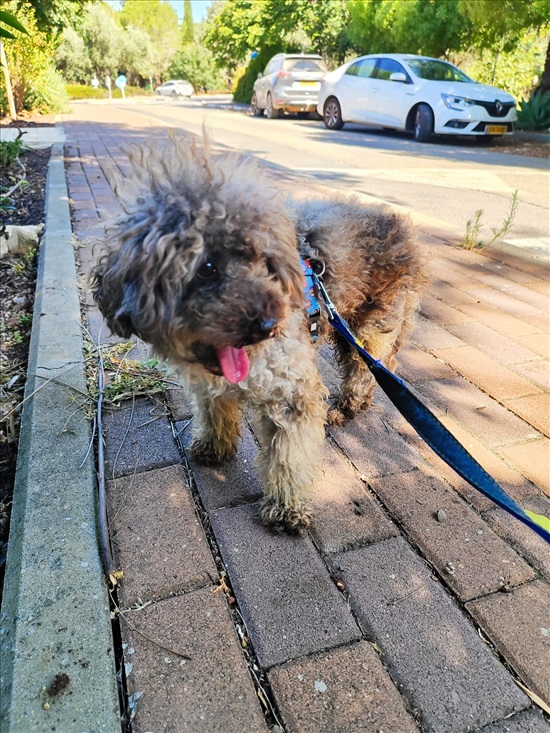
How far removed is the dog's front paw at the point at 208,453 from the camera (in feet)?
9.14

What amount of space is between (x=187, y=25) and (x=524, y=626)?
10792cm

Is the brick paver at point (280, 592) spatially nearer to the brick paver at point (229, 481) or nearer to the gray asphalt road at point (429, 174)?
the brick paver at point (229, 481)

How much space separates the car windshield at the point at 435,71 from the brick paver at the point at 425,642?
14.7 meters

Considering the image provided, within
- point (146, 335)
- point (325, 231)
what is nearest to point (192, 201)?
point (146, 335)

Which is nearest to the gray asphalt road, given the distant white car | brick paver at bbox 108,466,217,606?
brick paver at bbox 108,466,217,606

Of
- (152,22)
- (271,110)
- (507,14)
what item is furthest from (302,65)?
(152,22)

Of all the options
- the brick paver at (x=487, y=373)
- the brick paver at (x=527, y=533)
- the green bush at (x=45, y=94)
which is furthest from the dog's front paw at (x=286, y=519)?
the green bush at (x=45, y=94)

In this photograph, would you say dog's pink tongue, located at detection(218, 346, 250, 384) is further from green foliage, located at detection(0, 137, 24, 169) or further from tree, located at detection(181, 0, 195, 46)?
tree, located at detection(181, 0, 195, 46)

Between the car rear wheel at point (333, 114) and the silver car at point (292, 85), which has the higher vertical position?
the silver car at point (292, 85)

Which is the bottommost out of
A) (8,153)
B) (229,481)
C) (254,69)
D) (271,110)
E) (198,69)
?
(229,481)

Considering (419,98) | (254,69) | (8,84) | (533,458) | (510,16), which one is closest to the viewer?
(533,458)

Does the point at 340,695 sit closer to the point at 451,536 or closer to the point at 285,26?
the point at 451,536

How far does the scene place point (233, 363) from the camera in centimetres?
203

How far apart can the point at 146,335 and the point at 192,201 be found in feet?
1.62
